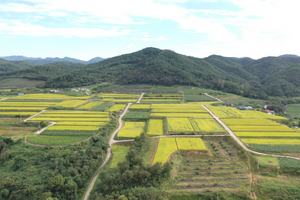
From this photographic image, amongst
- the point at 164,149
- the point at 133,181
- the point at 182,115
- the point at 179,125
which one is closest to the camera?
the point at 133,181

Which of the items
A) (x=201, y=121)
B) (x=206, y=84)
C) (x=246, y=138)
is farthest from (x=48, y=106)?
(x=206, y=84)

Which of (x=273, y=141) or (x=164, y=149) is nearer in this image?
(x=164, y=149)

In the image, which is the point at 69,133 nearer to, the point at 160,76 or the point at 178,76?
the point at 160,76

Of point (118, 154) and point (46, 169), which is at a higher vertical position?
point (118, 154)

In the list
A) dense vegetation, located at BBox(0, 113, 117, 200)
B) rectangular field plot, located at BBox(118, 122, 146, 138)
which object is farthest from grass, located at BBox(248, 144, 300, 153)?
dense vegetation, located at BBox(0, 113, 117, 200)

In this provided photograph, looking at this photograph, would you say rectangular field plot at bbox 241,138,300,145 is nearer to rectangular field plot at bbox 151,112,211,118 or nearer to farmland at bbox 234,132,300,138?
farmland at bbox 234,132,300,138

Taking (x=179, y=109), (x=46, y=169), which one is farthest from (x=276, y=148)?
(x=46, y=169)
